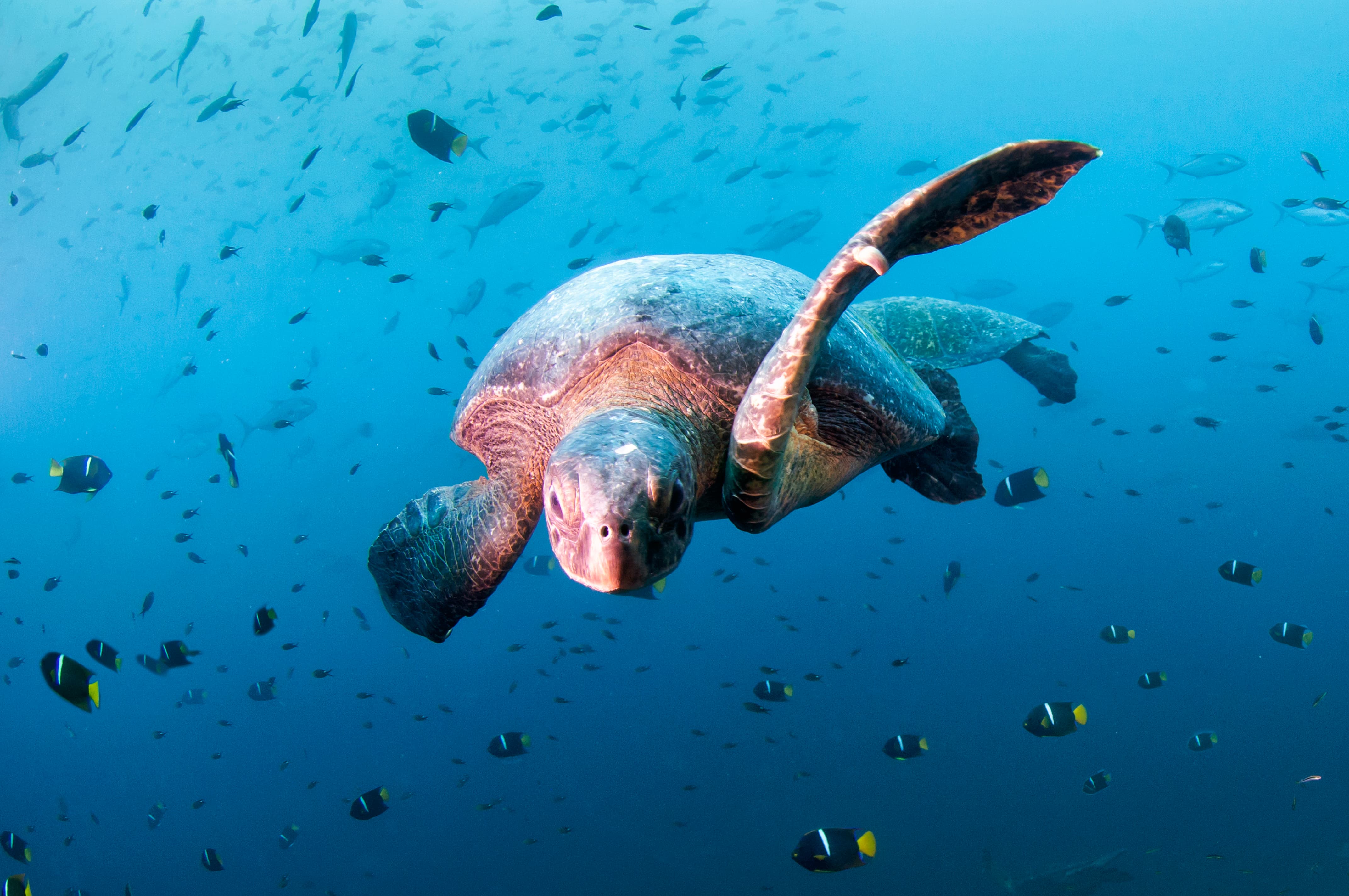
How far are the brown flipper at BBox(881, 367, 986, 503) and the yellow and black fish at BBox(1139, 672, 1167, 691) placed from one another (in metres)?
5.48

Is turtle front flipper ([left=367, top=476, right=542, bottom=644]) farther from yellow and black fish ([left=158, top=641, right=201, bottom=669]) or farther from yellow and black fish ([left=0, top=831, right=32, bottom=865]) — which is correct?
yellow and black fish ([left=0, top=831, right=32, bottom=865])

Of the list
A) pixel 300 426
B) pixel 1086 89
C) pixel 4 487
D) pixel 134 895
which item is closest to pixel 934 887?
pixel 134 895

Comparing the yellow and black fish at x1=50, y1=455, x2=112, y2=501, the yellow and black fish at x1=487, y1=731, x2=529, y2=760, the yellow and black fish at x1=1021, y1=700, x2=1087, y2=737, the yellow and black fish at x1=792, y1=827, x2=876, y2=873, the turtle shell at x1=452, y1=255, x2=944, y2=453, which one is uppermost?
the turtle shell at x1=452, y1=255, x2=944, y2=453

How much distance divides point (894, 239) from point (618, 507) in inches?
38.9

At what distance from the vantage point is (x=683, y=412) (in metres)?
2.47

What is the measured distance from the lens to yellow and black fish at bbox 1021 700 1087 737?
5.94m

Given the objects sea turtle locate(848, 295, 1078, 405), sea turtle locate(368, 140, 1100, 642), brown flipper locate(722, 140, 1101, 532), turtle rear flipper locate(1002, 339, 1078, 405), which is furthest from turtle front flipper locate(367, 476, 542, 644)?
turtle rear flipper locate(1002, 339, 1078, 405)

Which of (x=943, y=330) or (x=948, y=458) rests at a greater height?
(x=943, y=330)

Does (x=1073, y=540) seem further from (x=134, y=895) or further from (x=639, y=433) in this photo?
(x=134, y=895)

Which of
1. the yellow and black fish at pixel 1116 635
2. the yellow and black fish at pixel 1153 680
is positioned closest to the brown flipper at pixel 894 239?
the yellow and black fish at pixel 1116 635

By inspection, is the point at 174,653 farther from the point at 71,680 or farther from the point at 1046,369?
the point at 1046,369

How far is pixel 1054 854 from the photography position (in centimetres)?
1627

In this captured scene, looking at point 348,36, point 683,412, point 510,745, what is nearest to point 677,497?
point 683,412

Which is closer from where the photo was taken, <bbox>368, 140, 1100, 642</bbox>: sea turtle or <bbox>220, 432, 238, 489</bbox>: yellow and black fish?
<bbox>368, 140, 1100, 642</bbox>: sea turtle
